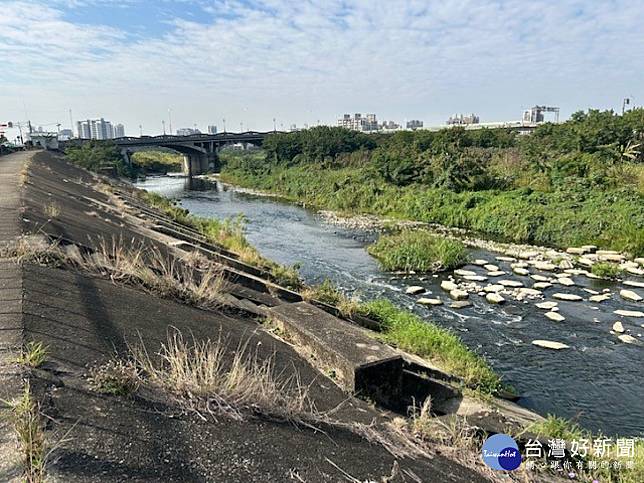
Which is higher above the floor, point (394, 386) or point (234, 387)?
point (234, 387)

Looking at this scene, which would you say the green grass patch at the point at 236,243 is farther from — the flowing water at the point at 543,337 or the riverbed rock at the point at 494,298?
the riverbed rock at the point at 494,298

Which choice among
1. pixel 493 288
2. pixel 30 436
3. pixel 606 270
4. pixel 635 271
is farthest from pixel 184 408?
pixel 635 271

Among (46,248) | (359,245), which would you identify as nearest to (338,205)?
(359,245)

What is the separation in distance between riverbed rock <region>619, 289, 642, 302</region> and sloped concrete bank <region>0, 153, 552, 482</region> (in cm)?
830

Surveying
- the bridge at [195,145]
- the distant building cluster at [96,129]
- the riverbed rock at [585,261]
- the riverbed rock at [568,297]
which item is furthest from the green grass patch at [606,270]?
the distant building cluster at [96,129]

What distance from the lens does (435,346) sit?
8.59 meters

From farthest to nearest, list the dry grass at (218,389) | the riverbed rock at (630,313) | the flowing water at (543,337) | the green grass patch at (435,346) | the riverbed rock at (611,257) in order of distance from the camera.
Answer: the riverbed rock at (611,257), the riverbed rock at (630,313), the flowing water at (543,337), the green grass patch at (435,346), the dry grass at (218,389)

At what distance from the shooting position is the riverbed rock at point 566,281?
1399 centimetres

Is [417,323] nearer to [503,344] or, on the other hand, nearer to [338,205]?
[503,344]

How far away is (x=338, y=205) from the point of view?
32.4 metres

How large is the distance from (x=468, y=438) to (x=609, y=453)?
213cm

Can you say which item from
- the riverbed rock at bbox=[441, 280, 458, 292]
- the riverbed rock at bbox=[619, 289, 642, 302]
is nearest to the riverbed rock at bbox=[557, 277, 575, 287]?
the riverbed rock at bbox=[619, 289, 642, 302]

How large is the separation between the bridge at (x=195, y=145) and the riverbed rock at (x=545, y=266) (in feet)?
183

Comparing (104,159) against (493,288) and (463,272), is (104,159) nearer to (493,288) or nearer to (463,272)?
(463,272)
